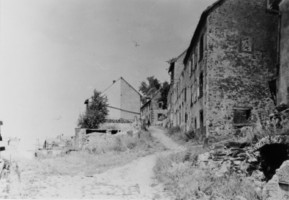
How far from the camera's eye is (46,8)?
10.2 meters

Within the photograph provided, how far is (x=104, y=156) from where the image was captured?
18.7 m

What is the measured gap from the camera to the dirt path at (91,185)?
10.3m

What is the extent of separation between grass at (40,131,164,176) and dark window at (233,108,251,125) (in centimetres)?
493

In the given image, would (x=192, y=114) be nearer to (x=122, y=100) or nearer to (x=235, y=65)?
(x=235, y=65)

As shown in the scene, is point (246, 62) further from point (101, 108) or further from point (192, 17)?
point (101, 108)

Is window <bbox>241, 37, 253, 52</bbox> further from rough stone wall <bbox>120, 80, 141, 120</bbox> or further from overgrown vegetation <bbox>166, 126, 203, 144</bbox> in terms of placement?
rough stone wall <bbox>120, 80, 141, 120</bbox>

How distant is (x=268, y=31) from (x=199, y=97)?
603 cm

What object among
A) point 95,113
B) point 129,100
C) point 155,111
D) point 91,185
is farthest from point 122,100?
point 91,185

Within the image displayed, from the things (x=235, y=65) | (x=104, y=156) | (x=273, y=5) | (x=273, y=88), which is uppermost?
(x=273, y=5)

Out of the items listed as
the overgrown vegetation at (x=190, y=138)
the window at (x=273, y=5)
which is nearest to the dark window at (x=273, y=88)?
the window at (x=273, y=5)

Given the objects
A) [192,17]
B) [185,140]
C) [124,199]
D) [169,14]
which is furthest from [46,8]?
[185,140]

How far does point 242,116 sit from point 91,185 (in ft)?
37.5

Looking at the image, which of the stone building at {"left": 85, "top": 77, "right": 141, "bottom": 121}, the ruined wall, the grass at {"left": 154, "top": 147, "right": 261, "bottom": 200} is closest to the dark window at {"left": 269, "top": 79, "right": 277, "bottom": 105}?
the ruined wall

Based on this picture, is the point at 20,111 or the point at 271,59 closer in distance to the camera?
the point at 20,111
